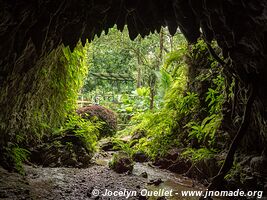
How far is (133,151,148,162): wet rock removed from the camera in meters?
7.02

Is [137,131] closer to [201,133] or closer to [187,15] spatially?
[201,133]

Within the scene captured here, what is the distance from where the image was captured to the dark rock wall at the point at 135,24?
2.63m

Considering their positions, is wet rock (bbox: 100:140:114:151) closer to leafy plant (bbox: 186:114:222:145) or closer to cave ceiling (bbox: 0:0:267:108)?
leafy plant (bbox: 186:114:222:145)

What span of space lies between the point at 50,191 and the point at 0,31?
7.31ft

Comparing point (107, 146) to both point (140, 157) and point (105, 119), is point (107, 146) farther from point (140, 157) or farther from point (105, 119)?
point (105, 119)

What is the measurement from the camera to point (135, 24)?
11.9 ft

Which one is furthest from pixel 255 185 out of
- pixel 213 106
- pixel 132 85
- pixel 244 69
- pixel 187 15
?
pixel 132 85

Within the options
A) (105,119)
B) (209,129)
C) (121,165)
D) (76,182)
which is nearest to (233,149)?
(209,129)

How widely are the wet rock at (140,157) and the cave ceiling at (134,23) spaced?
4129 mm

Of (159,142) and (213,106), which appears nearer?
(213,106)

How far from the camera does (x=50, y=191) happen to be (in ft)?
11.8

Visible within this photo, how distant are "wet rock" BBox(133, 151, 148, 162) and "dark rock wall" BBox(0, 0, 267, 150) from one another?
413 cm

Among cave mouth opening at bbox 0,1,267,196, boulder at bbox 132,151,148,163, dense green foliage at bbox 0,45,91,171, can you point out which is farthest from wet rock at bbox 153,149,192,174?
dense green foliage at bbox 0,45,91,171

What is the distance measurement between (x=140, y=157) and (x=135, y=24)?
434 centimetres
